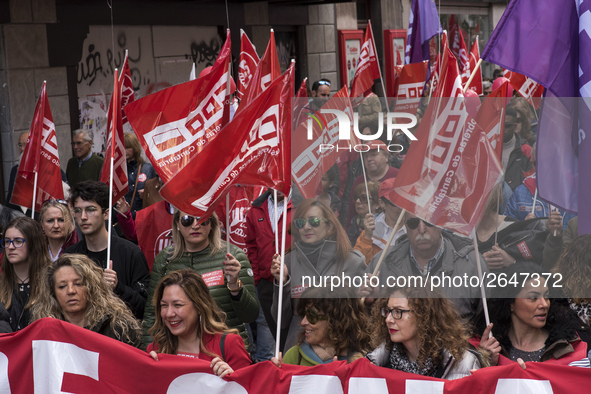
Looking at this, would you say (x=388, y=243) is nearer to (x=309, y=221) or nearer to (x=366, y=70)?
(x=309, y=221)

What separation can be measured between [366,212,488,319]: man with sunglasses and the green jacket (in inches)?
39.3

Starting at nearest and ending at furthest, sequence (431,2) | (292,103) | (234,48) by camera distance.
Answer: (292,103) < (431,2) < (234,48)

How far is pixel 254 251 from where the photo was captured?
6.23 meters

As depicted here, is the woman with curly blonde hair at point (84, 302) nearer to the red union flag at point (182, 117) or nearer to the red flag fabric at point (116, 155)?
the red union flag at point (182, 117)

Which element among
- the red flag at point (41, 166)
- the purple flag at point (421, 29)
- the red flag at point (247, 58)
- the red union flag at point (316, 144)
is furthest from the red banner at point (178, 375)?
the purple flag at point (421, 29)

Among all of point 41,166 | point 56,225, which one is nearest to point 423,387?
point 56,225

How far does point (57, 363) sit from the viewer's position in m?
4.31

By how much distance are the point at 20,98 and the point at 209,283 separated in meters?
5.76

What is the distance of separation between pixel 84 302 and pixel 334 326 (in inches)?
51.8

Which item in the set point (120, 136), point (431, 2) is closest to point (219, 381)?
point (120, 136)

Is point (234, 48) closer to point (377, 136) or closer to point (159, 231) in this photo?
point (159, 231)

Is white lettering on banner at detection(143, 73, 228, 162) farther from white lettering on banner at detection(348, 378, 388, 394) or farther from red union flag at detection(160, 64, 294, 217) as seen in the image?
white lettering on banner at detection(348, 378, 388, 394)

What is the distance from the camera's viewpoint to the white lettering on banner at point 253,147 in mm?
4516

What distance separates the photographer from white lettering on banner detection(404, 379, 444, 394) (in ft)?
12.3
